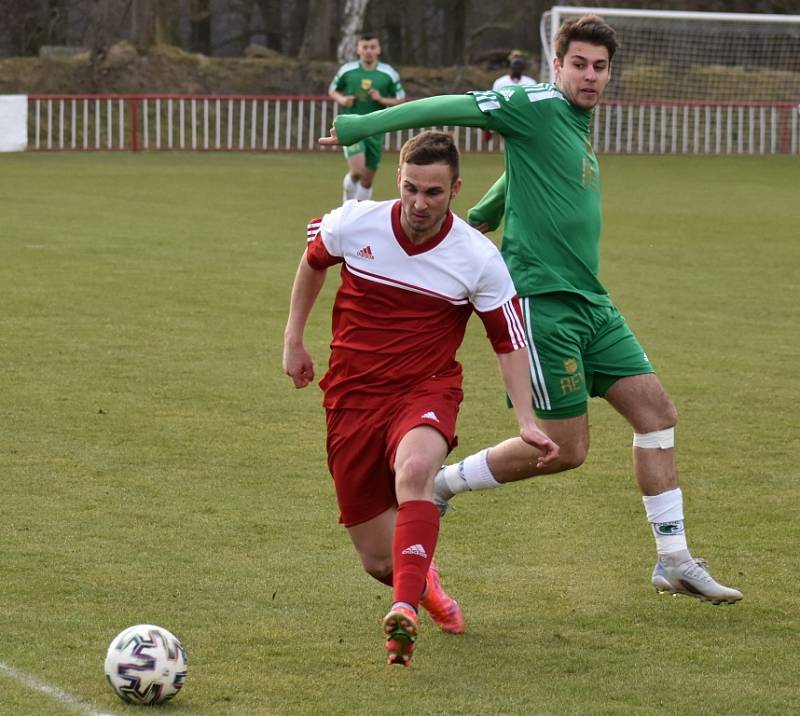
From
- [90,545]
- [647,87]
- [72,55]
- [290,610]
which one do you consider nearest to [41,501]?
[90,545]

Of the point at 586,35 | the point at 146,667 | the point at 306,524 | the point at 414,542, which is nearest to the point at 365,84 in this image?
the point at 306,524

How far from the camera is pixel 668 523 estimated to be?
18.8 ft

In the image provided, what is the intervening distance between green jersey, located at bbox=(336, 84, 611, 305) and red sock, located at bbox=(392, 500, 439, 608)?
49.0 inches

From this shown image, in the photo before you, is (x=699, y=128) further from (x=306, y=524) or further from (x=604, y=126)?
(x=306, y=524)

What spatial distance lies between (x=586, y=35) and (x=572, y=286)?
36.9 inches

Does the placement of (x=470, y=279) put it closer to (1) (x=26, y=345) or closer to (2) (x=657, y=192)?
(1) (x=26, y=345)

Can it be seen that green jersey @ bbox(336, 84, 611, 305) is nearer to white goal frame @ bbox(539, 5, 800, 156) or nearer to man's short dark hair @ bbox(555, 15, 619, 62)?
man's short dark hair @ bbox(555, 15, 619, 62)

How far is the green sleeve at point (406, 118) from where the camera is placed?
17.1 ft

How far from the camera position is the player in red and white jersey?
491cm

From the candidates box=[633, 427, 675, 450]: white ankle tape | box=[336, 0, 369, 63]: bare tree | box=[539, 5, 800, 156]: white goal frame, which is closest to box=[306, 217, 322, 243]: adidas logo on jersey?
box=[633, 427, 675, 450]: white ankle tape

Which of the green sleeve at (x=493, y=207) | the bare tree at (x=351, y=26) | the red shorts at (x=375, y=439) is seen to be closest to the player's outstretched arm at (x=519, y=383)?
the red shorts at (x=375, y=439)

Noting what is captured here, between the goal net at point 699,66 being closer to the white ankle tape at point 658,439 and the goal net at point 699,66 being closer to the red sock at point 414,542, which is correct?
the white ankle tape at point 658,439

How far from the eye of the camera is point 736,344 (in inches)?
445

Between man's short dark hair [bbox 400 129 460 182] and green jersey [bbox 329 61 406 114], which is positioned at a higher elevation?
man's short dark hair [bbox 400 129 460 182]
